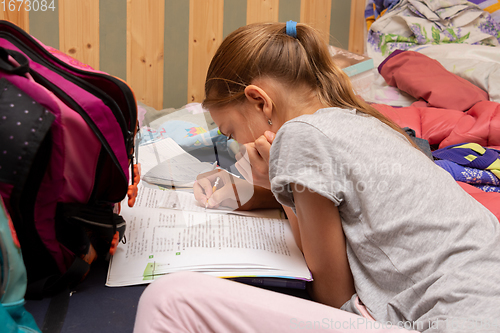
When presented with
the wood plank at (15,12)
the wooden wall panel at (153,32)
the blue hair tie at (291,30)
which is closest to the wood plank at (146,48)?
the wooden wall panel at (153,32)

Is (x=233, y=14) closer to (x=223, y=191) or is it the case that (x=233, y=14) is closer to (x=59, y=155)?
(x=223, y=191)

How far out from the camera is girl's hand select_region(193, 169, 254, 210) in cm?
75

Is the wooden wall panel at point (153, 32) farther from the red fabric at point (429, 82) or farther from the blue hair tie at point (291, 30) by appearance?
the blue hair tie at point (291, 30)

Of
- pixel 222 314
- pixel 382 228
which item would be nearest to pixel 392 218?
pixel 382 228

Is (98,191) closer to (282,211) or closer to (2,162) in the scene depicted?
(2,162)

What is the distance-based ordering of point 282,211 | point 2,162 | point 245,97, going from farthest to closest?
point 282,211 < point 245,97 < point 2,162

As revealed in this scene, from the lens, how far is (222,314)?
42 centimetres

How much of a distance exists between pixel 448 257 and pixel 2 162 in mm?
551

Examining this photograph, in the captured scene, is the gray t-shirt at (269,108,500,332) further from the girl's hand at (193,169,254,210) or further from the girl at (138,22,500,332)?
the girl's hand at (193,169,254,210)

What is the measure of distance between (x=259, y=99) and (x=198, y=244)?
0.28 meters

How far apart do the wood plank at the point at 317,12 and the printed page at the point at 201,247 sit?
57.1 inches

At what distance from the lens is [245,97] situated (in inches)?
27.1

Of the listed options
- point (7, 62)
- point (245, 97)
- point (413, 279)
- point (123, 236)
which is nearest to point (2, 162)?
point (7, 62)

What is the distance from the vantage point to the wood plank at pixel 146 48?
62.2 inches
